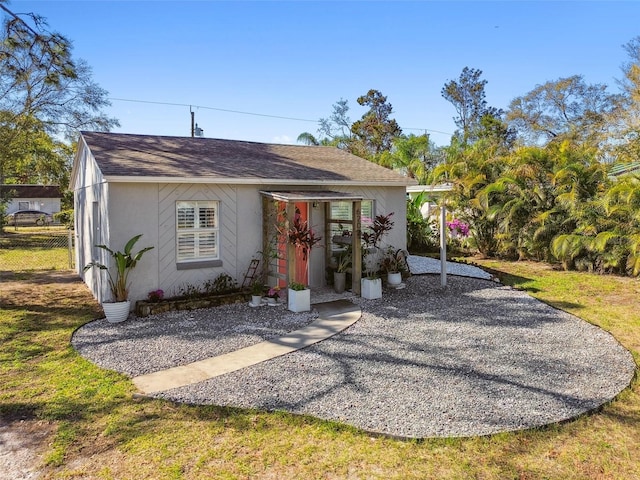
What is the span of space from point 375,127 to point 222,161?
3138 centimetres

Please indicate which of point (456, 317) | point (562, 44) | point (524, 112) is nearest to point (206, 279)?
point (456, 317)

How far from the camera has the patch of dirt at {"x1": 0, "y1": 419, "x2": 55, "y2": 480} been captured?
385 cm

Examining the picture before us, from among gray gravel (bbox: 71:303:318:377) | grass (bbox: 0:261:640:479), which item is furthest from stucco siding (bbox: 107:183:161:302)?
grass (bbox: 0:261:640:479)

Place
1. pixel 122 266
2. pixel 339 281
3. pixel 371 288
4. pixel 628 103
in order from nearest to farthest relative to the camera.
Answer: pixel 122 266
pixel 371 288
pixel 339 281
pixel 628 103

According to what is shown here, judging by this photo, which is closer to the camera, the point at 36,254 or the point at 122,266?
the point at 122,266

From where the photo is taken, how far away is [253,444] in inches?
167

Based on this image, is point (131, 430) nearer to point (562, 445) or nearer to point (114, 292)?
point (562, 445)

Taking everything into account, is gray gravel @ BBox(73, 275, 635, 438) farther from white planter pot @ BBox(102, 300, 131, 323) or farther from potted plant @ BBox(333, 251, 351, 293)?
potted plant @ BBox(333, 251, 351, 293)

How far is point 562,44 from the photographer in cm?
2283

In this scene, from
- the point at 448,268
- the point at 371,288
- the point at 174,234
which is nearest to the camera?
the point at 174,234

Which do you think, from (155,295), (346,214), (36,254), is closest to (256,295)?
(155,295)

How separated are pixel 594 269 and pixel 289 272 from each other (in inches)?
396

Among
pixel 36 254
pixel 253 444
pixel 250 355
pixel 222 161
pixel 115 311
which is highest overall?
pixel 222 161

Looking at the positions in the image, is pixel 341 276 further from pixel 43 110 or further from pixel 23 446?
pixel 43 110
